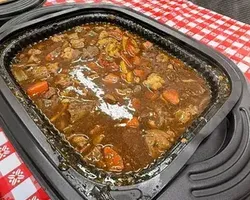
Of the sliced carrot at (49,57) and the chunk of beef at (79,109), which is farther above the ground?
the sliced carrot at (49,57)

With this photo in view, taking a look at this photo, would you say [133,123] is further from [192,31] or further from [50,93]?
[192,31]

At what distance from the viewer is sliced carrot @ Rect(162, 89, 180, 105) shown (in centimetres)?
137

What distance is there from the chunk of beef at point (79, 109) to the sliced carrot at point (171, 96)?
347 millimetres

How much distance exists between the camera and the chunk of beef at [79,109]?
1256 millimetres

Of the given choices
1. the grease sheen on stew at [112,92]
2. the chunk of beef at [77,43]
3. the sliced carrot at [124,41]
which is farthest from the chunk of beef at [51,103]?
the sliced carrot at [124,41]

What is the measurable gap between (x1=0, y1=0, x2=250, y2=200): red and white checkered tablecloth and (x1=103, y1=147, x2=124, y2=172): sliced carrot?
0.29m

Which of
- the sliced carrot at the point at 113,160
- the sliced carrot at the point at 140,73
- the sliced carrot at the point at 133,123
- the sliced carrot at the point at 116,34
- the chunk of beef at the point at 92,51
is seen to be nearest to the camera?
the sliced carrot at the point at 113,160

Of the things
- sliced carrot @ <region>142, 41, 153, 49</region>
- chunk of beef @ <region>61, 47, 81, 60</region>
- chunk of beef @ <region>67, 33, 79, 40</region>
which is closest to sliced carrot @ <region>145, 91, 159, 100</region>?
sliced carrot @ <region>142, 41, 153, 49</region>

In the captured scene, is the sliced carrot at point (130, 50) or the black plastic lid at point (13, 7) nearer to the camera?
the sliced carrot at point (130, 50)

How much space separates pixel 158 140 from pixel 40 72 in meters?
0.69

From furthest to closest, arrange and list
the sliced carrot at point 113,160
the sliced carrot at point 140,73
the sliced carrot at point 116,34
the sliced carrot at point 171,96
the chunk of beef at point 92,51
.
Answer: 1. the sliced carrot at point 116,34
2. the chunk of beef at point 92,51
3. the sliced carrot at point 140,73
4. the sliced carrot at point 171,96
5. the sliced carrot at point 113,160

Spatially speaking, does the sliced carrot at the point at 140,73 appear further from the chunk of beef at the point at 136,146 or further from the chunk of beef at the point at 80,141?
the chunk of beef at the point at 80,141

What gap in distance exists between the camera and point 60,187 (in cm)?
92

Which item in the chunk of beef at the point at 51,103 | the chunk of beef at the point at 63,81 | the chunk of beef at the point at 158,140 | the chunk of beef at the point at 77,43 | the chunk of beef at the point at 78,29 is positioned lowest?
the chunk of beef at the point at 158,140
